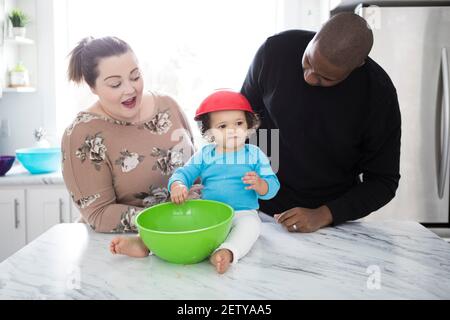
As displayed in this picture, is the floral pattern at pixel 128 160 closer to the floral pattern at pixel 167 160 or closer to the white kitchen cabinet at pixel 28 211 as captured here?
the floral pattern at pixel 167 160

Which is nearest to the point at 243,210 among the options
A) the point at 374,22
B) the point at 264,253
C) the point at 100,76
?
the point at 264,253

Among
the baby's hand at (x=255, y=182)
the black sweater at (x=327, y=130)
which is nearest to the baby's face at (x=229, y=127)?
the baby's hand at (x=255, y=182)

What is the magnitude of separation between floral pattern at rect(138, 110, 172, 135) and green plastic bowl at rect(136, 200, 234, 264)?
36cm

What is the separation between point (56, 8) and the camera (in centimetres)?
300

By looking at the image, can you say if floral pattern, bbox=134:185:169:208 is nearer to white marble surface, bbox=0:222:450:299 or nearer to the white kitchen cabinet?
white marble surface, bbox=0:222:450:299

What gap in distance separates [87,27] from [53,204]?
1415 mm

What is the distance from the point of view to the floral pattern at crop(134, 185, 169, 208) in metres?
1.29

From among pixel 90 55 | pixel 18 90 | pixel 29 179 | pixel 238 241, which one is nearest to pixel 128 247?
pixel 238 241

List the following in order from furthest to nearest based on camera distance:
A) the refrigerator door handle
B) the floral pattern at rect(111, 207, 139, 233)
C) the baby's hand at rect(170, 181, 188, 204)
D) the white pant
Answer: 1. the refrigerator door handle
2. the floral pattern at rect(111, 207, 139, 233)
3. the baby's hand at rect(170, 181, 188, 204)
4. the white pant

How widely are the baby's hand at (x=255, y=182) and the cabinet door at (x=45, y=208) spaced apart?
1.75m

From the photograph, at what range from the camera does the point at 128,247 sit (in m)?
0.98

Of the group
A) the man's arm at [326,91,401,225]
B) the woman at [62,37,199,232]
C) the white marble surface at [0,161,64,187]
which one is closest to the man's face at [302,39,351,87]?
the man's arm at [326,91,401,225]

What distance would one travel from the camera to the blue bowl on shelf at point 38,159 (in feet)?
8.07

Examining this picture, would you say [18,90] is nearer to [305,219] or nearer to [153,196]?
[153,196]
